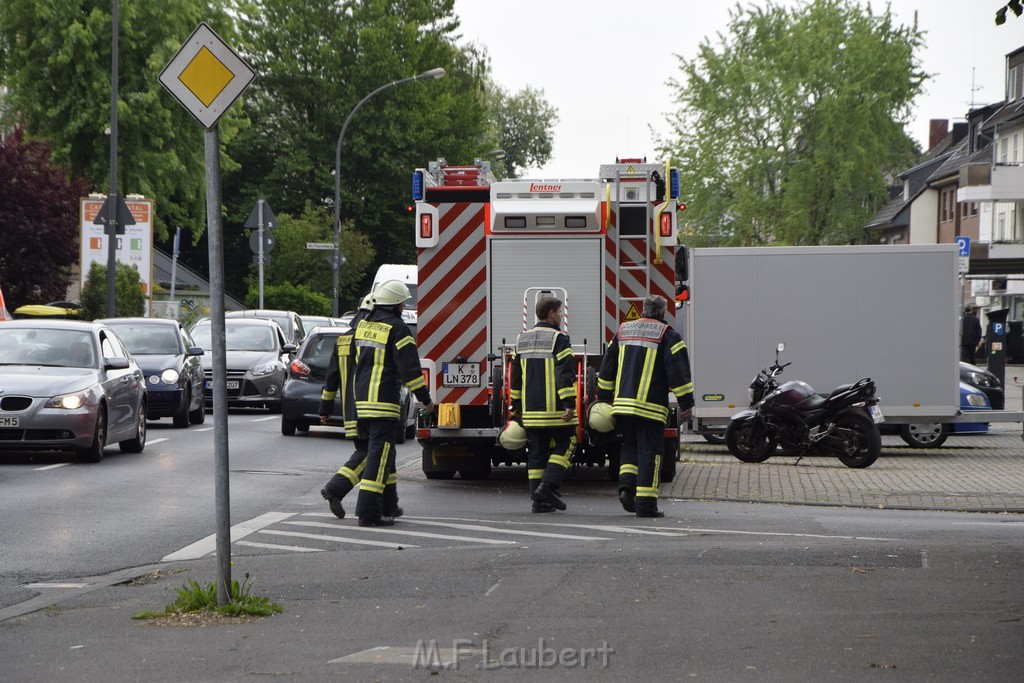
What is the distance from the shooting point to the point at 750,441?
61.3ft

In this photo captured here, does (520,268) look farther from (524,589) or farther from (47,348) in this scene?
(524,589)

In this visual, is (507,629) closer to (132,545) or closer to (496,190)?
(132,545)

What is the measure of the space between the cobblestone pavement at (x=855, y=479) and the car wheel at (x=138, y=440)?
3013mm

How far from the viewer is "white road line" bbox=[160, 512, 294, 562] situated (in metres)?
10.2

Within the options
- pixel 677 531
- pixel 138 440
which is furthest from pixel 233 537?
pixel 138 440

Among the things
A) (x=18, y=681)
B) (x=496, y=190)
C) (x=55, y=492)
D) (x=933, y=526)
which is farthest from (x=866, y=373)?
(x=18, y=681)

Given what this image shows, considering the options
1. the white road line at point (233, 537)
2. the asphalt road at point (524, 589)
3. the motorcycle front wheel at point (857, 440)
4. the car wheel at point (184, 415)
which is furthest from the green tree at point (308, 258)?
the asphalt road at point (524, 589)

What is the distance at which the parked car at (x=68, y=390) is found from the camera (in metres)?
16.2

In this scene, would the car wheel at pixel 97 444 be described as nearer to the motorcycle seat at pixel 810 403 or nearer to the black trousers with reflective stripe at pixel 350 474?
the black trousers with reflective stripe at pixel 350 474

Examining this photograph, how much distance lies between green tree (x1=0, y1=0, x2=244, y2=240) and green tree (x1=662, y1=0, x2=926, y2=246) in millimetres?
20692

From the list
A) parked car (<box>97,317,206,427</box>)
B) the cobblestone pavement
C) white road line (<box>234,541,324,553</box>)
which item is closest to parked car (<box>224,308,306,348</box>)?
parked car (<box>97,317,206,427</box>)

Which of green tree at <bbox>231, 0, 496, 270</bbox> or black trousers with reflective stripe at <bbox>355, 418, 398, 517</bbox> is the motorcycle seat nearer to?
black trousers with reflective stripe at <bbox>355, 418, 398, 517</bbox>

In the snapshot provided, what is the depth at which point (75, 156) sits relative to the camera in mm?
49594

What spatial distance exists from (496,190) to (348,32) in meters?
48.1
